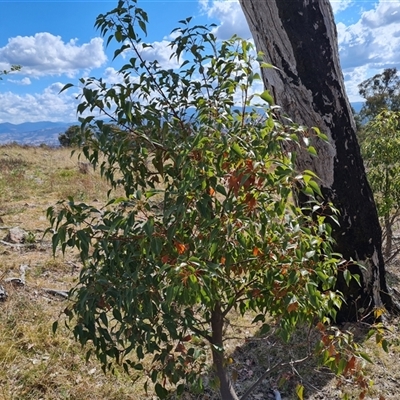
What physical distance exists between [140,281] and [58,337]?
1917 millimetres

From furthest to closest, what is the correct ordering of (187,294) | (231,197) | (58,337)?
(58,337), (231,197), (187,294)

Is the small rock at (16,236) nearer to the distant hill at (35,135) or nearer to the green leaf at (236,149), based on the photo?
the distant hill at (35,135)

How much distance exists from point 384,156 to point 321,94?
4.68 feet

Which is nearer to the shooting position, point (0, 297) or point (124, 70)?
point (124, 70)

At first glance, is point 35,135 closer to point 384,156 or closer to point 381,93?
point 381,93

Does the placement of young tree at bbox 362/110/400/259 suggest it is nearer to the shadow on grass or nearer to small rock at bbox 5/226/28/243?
the shadow on grass

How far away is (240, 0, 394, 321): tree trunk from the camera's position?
2707 mm

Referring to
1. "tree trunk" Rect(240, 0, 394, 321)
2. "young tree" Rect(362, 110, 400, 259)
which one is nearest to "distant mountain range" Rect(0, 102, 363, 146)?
"tree trunk" Rect(240, 0, 394, 321)

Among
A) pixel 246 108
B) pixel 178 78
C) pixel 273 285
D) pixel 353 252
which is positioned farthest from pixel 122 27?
pixel 353 252

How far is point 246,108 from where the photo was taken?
5.12 feet

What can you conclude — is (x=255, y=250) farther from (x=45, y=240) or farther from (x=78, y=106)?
(x=45, y=240)

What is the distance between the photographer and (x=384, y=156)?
3.84 meters

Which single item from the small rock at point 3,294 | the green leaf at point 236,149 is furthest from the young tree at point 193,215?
the small rock at point 3,294

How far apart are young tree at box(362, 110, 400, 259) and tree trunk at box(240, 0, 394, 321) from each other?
94 centimetres
